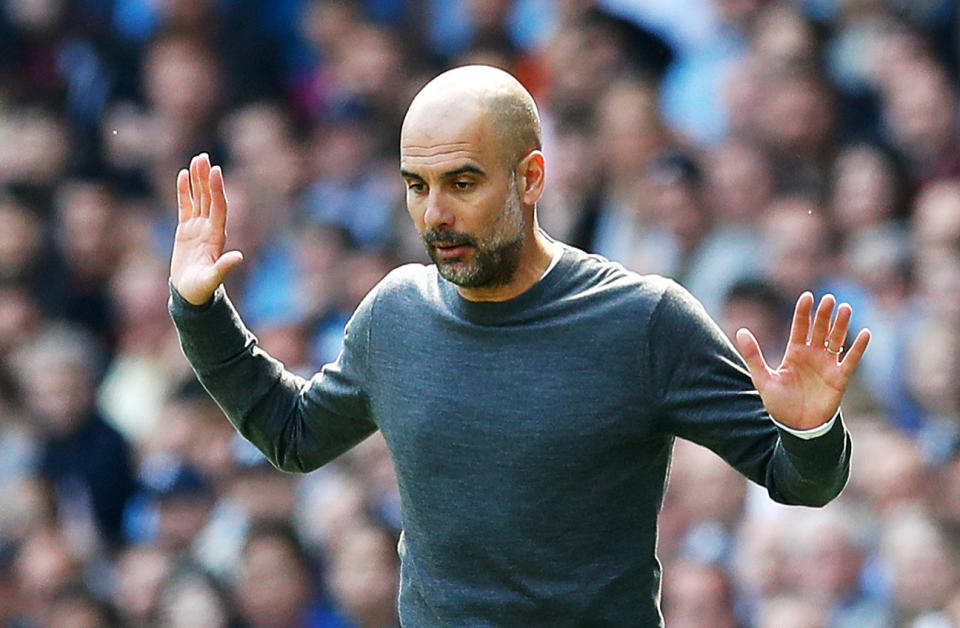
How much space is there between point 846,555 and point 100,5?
15.7 feet

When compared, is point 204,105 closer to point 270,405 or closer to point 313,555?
point 313,555

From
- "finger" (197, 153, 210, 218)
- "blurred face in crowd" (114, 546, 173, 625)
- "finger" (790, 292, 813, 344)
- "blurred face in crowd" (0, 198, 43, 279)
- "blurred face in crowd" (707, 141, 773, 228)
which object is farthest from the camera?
"blurred face in crowd" (0, 198, 43, 279)

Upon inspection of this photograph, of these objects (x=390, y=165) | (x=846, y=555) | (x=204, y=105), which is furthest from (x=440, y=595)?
(x=204, y=105)

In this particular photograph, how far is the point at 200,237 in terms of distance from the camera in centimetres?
356

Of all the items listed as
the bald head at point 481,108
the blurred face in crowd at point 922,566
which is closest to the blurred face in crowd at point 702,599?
the blurred face in crowd at point 922,566

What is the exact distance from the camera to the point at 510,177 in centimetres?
328

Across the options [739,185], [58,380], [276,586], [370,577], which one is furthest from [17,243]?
[739,185]

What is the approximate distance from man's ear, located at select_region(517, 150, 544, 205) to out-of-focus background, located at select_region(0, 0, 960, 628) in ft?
7.46

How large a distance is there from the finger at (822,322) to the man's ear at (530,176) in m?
0.52

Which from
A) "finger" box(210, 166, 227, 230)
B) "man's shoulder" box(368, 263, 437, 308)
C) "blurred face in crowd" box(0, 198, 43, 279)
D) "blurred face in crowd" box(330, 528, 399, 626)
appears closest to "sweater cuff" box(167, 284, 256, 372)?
"finger" box(210, 166, 227, 230)

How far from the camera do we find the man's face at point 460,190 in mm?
3229

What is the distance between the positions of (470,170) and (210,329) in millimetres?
618

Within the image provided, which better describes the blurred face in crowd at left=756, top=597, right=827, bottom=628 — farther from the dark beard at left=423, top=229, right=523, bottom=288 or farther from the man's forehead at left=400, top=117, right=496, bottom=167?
the man's forehead at left=400, top=117, right=496, bottom=167

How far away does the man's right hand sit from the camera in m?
3.49
